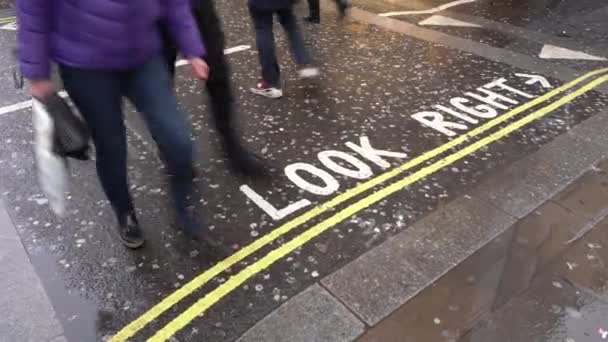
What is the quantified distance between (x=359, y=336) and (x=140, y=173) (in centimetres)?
194

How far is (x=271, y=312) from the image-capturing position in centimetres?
250

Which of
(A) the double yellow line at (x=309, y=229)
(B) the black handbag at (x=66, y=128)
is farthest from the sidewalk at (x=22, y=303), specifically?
(B) the black handbag at (x=66, y=128)

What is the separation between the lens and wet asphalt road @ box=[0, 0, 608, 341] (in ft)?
8.48

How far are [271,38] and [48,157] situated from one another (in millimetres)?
2518

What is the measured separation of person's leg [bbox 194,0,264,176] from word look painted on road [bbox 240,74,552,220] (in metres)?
0.25

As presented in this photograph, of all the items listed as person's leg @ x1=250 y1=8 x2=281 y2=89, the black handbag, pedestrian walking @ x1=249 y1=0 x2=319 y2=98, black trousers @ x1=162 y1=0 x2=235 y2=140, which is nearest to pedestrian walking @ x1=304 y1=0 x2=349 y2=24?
pedestrian walking @ x1=249 y1=0 x2=319 y2=98

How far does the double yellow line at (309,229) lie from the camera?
2453 mm

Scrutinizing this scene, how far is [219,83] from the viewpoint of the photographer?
3379 mm

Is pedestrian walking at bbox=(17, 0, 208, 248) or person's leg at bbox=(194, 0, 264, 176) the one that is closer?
pedestrian walking at bbox=(17, 0, 208, 248)

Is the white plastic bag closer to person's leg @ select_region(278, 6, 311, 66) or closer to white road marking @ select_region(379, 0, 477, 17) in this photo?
person's leg @ select_region(278, 6, 311, 66)

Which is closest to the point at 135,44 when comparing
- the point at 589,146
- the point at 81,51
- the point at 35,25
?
the point at 81,51

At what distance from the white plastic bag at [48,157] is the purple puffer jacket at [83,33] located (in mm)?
185

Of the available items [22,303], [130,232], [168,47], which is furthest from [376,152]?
[22,303]

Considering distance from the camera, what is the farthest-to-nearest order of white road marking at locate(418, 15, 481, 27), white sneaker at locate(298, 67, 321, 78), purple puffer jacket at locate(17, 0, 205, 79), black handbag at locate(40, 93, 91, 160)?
white road marking at locate(418, 15, 481, 27)
white sneaker at locate(298, 67, 321, 78)
black handbag at locate(40, 93, 91, 160)
purple puffer jacket at locate(17, 0, 205, 79)
